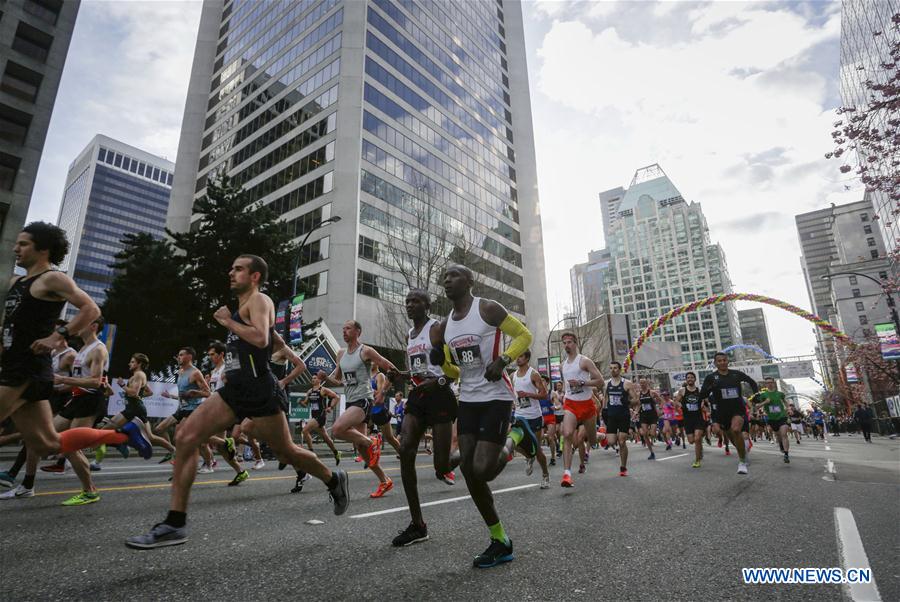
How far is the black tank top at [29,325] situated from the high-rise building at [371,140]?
71.6ft

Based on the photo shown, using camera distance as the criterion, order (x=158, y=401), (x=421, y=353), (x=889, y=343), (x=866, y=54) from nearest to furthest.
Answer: (x=421, y=353), (x=158, y=401), (x=889, y=343), (x=866, y=54)

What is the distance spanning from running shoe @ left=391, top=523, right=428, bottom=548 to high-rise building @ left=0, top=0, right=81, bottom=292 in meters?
36.3

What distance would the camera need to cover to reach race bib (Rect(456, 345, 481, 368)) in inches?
147

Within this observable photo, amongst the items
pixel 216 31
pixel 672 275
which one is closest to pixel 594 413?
pixel 216 31

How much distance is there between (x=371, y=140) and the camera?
40188mm

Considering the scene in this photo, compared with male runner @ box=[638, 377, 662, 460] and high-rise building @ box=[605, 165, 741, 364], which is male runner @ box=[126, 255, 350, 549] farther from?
high-rise building @ box=[605, 165, 741, 364]

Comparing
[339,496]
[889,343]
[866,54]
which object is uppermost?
[866,54]

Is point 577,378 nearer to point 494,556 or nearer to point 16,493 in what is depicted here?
point 494,556

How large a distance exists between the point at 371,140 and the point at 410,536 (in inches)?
1583

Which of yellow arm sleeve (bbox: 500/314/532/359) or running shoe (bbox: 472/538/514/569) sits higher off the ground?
yellow arm sleeve (bbox: 500/314/532/359)

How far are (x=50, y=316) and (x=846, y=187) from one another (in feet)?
53.1

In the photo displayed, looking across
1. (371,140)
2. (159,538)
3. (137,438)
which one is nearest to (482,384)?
(159,538)

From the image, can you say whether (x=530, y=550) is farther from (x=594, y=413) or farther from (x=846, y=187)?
(x=846, y=187)

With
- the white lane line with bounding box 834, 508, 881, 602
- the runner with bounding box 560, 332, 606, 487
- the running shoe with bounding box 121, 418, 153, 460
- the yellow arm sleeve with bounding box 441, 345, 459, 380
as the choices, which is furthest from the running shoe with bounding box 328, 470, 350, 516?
the runner with bounding box 560, 332, 606, 487
